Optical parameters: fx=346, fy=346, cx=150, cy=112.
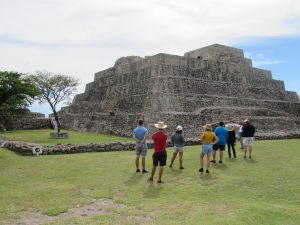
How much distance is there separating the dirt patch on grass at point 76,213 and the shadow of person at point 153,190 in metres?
0.89

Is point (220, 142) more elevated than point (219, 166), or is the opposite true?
point (220, 142)

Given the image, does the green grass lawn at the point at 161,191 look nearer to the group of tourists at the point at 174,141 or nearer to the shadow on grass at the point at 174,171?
the shadow on grass at the point at 174,171

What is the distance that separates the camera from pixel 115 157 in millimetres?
12758

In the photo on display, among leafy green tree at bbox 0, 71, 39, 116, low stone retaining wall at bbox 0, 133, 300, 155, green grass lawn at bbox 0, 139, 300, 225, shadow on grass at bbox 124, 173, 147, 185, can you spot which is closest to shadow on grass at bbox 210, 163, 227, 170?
green grass lawn at bbox 0, 139, 300, 225

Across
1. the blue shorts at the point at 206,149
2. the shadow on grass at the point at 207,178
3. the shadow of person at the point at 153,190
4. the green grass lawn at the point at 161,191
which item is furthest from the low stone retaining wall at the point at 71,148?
the shadow of person at the point at 153,190

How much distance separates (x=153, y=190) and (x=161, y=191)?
188 millimetres

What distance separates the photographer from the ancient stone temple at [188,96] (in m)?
22.1

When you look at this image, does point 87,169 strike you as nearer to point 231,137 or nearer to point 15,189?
point 15,189

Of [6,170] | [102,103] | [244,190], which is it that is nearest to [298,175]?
[244,190]

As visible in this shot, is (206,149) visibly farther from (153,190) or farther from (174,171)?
(153,190)

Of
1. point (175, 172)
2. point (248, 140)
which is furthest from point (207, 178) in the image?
A: point (248, 140)

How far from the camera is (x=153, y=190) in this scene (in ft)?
25.1

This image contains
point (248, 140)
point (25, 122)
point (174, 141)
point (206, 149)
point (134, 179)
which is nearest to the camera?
point (134, 179)

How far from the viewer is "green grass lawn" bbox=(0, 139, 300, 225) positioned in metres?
5.83
